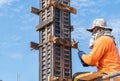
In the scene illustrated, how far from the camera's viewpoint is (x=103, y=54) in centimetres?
498

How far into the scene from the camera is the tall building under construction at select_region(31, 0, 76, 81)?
1623cm

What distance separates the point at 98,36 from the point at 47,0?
1230cm

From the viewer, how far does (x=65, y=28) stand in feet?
56.4

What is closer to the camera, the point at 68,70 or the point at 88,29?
the point at 88,29

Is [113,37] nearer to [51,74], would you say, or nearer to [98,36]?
[98,36]

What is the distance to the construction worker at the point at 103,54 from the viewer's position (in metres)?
4.95

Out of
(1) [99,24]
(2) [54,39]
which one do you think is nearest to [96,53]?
(1) [99,24]

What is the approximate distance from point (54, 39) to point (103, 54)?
11.5 meters

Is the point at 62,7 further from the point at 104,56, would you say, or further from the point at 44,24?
the point at 104,56

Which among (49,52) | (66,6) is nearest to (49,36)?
(49,52)

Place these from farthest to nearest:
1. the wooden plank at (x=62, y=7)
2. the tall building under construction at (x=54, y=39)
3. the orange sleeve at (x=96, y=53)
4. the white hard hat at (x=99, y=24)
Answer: the wooden plank at (x=62, y=7)
the tall building under construction at (x=54, y=39)
the white hard hat at (x=99, y=24)
the orange sleeve at (x=96, y=53)

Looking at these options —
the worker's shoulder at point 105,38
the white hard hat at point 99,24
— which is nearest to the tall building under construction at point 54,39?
the white hard hat at point 99,24

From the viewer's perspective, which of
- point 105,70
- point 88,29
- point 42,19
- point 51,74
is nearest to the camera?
point 105,70

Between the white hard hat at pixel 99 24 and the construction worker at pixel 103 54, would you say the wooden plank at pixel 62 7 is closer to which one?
the white hard hat at pixel 99 24
